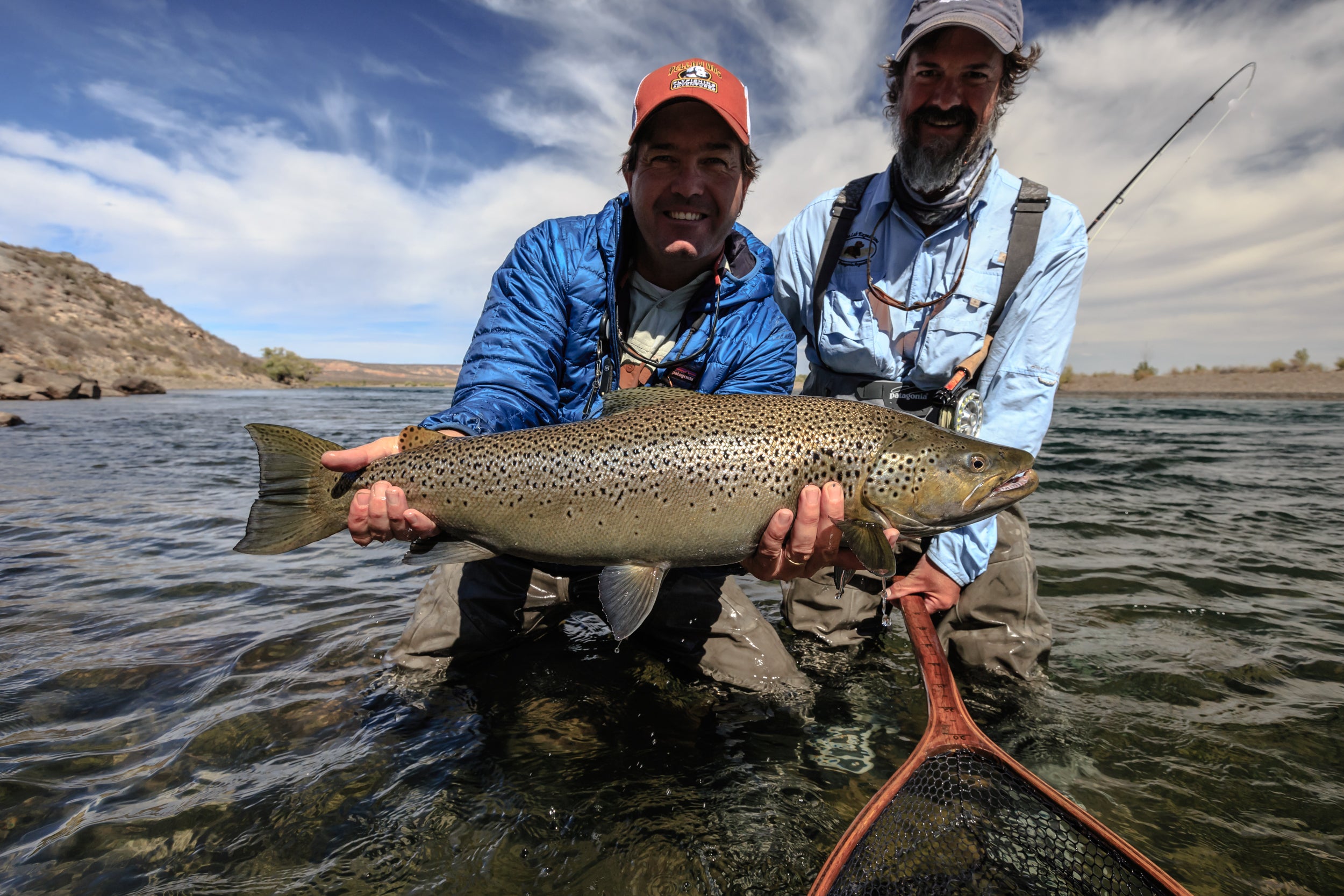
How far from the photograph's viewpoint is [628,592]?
313 cm

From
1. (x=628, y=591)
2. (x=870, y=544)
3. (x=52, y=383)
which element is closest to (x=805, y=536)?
(x=870, y=544)

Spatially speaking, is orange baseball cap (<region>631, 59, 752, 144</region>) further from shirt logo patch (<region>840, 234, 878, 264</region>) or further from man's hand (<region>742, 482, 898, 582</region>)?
man's hand (<region>742, 482, 898, 582</region>)

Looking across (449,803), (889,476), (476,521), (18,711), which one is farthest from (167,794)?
(889,476)

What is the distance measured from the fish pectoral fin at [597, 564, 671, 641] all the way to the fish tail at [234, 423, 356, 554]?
4.33 ft

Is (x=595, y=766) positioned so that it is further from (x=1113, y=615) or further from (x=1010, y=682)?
(x=1113, y=615)

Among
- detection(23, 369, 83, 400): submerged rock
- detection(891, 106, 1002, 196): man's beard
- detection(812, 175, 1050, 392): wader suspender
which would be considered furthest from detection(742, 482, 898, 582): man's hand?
detection(23, 369, 83, 400): submerged rock

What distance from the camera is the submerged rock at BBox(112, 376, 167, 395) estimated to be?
3772cm

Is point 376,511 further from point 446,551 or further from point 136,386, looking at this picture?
point 136,386

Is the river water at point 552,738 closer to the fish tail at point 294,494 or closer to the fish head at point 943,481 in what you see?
the fish tail at point 294,494

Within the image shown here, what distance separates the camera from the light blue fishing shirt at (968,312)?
4.15 m

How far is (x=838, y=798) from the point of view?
115 inches

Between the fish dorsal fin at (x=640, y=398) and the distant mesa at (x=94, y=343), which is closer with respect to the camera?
the fish dorsal fin at (x=640, y=398)

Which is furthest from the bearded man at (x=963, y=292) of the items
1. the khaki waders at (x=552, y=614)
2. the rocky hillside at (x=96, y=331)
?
the rocky hillside at (x=96, y=331)

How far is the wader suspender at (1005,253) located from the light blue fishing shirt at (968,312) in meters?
0.04
